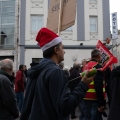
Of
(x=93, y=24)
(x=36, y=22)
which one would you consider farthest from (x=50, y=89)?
(x=93, y=24)

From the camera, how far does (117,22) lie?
21.4m

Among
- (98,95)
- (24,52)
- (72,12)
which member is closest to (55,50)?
(72,12)

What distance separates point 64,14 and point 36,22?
689 inches

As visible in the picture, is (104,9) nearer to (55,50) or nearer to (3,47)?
(3,47)

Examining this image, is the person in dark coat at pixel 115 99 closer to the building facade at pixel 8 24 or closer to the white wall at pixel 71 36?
the white wall at pixel 71 36

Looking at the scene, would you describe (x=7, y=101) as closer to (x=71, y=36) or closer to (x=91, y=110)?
(x=91, y=110)

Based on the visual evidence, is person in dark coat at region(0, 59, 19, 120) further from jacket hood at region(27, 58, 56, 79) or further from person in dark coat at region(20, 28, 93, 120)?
jacket hood at region(27, 58, 56, 79)

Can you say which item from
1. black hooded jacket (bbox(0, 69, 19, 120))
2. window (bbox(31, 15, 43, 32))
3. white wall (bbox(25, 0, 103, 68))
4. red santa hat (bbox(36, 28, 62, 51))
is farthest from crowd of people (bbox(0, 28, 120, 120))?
window (bbox(31, 15, 43, 32))

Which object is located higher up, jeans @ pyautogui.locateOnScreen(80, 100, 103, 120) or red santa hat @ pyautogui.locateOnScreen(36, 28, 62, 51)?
red santa hat @ pyautogui.locateOnScreen(36, 28, 62, 51)

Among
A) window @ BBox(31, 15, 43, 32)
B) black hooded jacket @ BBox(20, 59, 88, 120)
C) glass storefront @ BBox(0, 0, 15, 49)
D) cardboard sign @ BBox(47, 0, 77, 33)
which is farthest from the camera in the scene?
glass storefront @ BBox(0, 0, 15, 49)

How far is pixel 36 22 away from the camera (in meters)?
21.2

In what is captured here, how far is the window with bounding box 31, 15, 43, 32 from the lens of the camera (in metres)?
21.1

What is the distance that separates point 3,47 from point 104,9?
31.1ft

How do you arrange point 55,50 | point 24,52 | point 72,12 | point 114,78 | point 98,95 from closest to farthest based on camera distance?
point 55,50
point 114,78
point 72,12
point 98,95
point 24,52
